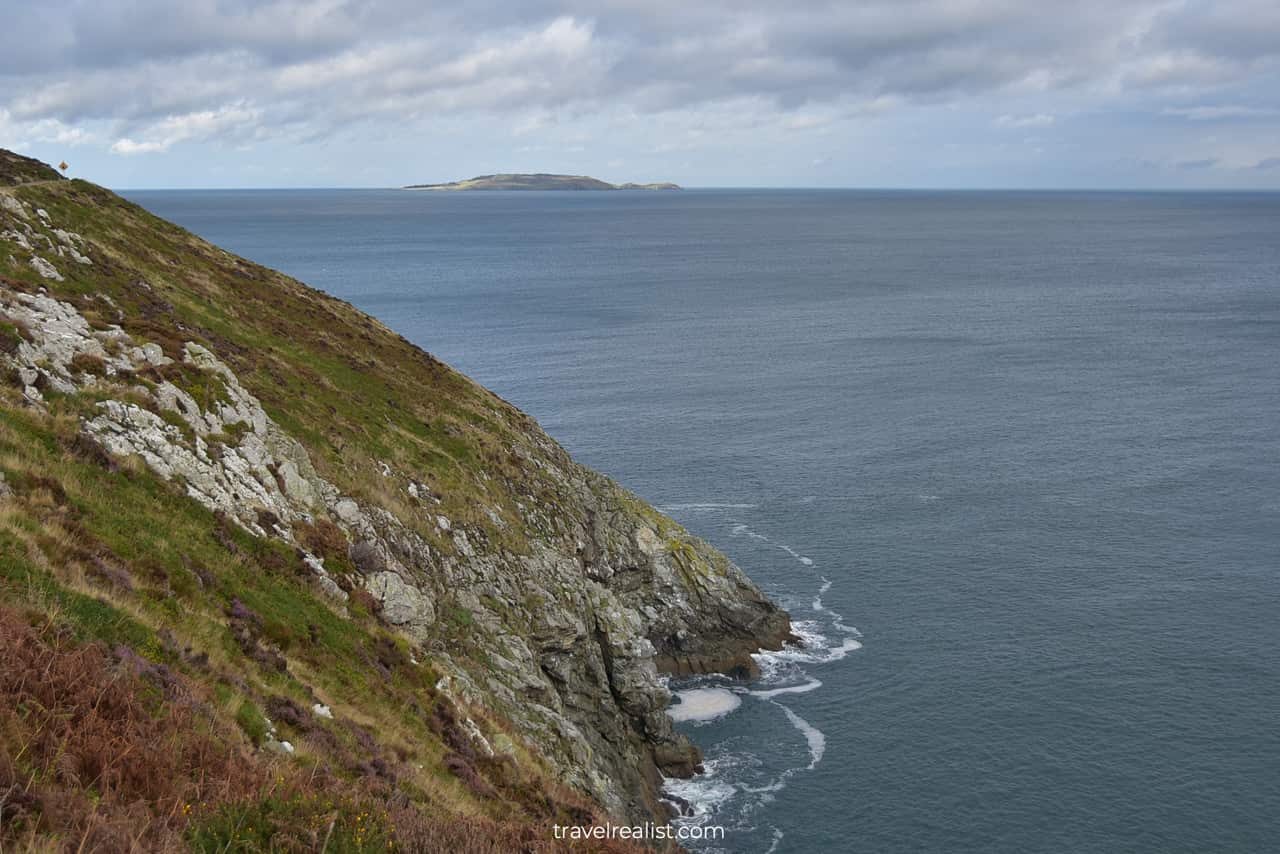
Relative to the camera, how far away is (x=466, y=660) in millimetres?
40281

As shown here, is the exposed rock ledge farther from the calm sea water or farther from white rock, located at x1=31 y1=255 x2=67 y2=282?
the calm sea water

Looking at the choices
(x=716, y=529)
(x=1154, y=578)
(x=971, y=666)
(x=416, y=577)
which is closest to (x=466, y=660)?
(x=416, y=577)

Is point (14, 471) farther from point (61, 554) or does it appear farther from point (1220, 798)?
point (1220, 798)

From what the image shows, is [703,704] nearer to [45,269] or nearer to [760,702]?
[760,702]

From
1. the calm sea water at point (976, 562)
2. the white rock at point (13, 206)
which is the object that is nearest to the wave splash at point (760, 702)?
the calm sea water at point (976, 562)

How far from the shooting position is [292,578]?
3175cm

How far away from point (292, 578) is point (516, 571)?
1840cm

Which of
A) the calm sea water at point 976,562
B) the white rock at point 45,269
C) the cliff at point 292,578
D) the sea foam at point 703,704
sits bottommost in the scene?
the sea foam at point 703,704

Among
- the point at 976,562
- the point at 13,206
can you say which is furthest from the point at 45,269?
the point at 976,562

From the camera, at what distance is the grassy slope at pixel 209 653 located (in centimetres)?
1411

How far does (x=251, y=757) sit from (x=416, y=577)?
82.1 feet

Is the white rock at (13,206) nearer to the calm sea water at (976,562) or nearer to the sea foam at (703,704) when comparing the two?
the sea foam at (703,704)

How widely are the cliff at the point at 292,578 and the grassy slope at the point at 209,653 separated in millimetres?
89

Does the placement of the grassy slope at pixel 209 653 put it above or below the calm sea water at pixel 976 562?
above
